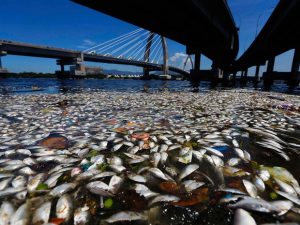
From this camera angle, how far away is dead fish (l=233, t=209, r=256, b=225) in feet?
6.39

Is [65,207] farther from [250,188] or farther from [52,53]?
[52,53]

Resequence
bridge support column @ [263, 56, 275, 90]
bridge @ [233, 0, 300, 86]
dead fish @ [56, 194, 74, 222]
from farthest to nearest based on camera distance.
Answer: bridge support column @ [263, 56, 275, 90] → bridge @ [233, 0, 300, 86] → dead fish @ [56, 194, 74, 222]

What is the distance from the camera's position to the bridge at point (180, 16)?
1895cm

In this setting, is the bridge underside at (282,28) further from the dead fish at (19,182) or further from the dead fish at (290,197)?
the dead fish at (19,182)

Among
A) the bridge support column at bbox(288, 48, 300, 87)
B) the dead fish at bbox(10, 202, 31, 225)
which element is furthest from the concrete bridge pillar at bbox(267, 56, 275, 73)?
the dead fish at bbox(10, 202, 31, 225)

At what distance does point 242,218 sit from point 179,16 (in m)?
23.4

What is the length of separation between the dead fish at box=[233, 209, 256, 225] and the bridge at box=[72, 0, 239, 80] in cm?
1923

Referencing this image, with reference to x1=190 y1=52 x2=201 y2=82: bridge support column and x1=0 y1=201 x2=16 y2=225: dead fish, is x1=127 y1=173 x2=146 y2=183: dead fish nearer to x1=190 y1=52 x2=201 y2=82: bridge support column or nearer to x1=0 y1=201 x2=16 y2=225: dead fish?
x1=0 y1=201 x2=16 y2=225: dead fish

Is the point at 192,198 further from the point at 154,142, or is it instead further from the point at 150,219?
the point at 154,142

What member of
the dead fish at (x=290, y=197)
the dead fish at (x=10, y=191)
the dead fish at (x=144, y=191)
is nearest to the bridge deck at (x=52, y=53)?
the dead fish at (x=10, y=191)

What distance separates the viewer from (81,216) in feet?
7.32

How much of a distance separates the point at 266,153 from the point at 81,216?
3507mm

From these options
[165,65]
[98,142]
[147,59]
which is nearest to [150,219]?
[98,142]

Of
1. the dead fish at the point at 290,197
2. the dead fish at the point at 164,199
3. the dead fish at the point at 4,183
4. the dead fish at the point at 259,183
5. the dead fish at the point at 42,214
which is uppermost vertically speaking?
the dead fish at the point at 290,197
